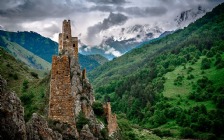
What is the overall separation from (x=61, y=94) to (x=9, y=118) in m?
13.5

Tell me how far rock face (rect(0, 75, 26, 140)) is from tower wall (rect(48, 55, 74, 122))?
10963mm

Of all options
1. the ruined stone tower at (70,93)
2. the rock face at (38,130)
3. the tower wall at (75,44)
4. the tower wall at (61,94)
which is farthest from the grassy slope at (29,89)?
the rock face at (38,130)

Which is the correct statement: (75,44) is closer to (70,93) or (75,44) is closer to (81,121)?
(81,121)

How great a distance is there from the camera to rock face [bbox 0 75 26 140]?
54.1ft

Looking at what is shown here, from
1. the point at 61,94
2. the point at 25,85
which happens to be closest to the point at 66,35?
the point at 25,85

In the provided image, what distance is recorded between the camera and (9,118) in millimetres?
16969

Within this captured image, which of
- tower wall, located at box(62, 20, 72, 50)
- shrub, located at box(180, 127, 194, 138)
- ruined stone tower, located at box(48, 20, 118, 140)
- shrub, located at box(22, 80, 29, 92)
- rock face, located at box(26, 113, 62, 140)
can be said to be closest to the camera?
rock face, located at box(26, 113, 62, 140)

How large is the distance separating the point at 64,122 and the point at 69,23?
49.6m

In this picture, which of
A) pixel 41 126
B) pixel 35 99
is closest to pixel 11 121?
pixel 41 126

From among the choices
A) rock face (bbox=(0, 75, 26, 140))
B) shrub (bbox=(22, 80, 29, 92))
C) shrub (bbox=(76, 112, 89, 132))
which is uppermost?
shrub (bbox=(22, 80, 29, 92))

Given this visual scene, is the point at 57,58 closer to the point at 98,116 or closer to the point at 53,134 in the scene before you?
the point at 53,134

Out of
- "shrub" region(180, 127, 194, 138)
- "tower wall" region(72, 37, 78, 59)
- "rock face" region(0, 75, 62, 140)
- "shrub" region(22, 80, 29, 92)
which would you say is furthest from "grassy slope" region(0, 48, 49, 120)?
"shrub" region(180, 127, 194, 138)

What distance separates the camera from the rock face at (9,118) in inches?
Result: 649

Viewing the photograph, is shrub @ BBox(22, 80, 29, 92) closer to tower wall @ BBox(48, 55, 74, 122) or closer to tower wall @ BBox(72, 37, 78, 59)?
tower wall @ BBox(72, 37, 78, 59)
